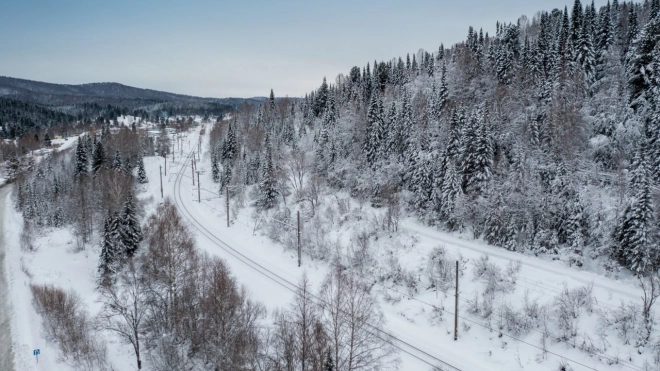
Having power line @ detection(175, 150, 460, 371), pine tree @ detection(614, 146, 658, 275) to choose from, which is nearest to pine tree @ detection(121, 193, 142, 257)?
power line @ detection(175, 150, 460, 371)

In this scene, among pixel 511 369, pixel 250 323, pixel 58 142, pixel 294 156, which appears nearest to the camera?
pixel 511 369

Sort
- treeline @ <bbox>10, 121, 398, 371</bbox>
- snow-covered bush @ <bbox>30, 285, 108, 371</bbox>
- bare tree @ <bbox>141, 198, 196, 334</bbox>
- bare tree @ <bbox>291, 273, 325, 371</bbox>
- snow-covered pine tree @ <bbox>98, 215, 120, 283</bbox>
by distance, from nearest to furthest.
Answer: bare tree @ <bbox>291, 273, 325, 371</bbox>, treeline @ <bbox>10, 121, 398, 371</bbox>, snow-covered bush @ <bbox>30, 285, 108, 371</bbox>, bare tree @ <bbox>141, 198, 196, 334</bbox>, snow-covered pine tree @ <bbox>98, 215, 120, 283</bbox>

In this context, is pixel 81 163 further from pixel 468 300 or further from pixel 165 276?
pixel 468 300

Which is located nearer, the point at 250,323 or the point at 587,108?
the point at 250,323

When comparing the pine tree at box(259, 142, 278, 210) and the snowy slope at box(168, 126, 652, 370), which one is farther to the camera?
the pine tree at box(259, 142, 278, 210)

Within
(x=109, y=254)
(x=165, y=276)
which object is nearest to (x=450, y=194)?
(x=165, y=276)

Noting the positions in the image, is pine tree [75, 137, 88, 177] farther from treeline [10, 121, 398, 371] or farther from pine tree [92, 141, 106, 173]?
treeline [10, 121, 398, 371]

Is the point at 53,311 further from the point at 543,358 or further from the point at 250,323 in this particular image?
the point at 543,358

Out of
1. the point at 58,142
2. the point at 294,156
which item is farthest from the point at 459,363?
the point at 58,142
